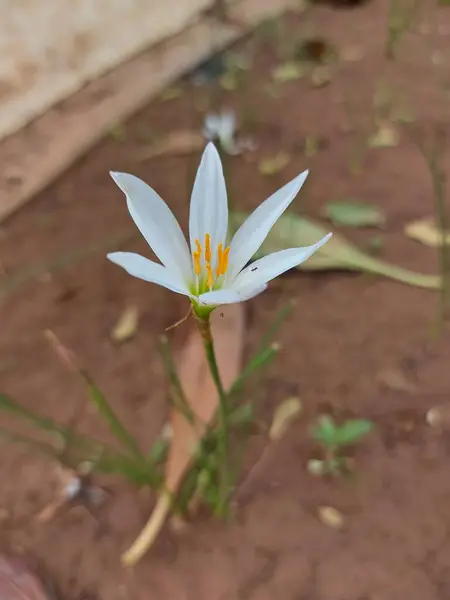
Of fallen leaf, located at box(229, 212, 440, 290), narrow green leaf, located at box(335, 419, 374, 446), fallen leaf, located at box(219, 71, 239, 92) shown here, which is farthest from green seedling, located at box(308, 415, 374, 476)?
fallen leaf, located at box(219, 71, 239, 92)

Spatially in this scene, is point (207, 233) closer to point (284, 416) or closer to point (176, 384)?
point (176, 384)

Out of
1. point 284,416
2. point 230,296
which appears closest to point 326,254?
point 284,416

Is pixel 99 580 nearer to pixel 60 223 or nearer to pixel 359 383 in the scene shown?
pixel 359 383

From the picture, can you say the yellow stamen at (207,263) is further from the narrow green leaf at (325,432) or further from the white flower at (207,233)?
the narrow green leaf at (325,432)

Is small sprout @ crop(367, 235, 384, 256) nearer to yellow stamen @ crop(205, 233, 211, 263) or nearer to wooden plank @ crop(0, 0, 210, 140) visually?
yellow stamen @ crop(205, 233, 211, 263)

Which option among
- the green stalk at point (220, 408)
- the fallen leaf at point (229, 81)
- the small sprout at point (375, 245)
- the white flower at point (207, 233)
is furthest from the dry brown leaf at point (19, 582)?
the fallen leaf at point (229, 81)
